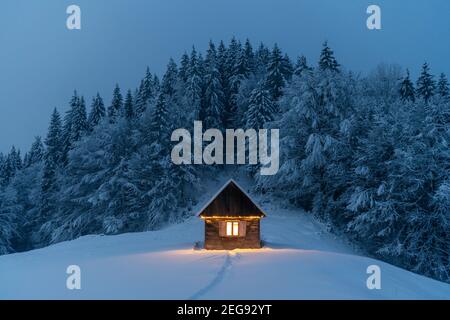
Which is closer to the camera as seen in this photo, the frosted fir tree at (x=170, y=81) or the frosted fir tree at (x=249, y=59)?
the frosted fir tree at (x=170, y=81)

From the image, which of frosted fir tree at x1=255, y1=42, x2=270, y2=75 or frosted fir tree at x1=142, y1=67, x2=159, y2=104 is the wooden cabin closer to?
frosted fir tree at x1=142, y1=67, x2=159, y2=104

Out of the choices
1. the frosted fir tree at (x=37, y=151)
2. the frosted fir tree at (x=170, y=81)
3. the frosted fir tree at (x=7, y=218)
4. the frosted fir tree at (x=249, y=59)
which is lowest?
the frosted fir tree at (x=7, y=218)

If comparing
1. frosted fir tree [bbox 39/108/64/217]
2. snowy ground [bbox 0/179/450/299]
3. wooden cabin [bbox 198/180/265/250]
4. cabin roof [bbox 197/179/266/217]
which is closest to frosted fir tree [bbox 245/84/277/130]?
cabin roof [bbox 197/179/266/217]

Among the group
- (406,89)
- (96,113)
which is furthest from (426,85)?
(96,113)

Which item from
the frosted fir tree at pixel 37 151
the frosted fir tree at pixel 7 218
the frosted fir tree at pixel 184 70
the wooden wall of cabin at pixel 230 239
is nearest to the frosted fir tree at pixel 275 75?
the frosted fir tree at pixel 184 70

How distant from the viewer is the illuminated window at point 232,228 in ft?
86.7

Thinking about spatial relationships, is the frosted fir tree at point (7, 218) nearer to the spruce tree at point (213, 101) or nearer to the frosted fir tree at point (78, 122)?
the frosted fir tree at point (78, 122)

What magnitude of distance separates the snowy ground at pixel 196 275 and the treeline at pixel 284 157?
11.0 metres

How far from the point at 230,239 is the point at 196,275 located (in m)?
9.88

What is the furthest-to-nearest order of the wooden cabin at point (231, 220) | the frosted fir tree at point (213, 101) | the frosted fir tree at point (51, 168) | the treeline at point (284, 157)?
the frosted fir tree at point (213, 101) → the frosted fir tree at point (51, 168) → the treeline at point (284, 157) → the wooden cabin at point (231, 220)

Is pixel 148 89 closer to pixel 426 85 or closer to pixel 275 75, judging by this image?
pixel 275 75
